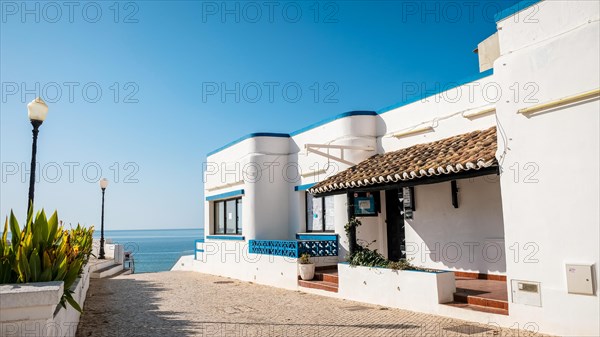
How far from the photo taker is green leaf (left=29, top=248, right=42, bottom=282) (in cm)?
536

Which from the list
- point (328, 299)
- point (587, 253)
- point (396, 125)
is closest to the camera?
point (587, 253)

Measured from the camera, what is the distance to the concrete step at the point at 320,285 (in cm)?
1170

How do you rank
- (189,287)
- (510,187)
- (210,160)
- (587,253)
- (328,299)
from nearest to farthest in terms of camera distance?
(587,253)
(510,187)
(328,299)
(189,287)
(210,160)

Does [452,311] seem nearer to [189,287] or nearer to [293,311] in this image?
[293,311]

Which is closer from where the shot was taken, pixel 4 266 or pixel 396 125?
pixel 4 266

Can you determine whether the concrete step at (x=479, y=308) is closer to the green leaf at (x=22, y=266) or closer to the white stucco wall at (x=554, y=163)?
the white stucco wall at (x=554, y=163)

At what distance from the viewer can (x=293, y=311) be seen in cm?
974

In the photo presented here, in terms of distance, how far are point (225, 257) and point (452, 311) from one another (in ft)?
38.1

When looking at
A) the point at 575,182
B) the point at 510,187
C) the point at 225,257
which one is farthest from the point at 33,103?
Answer: the point at 225,257

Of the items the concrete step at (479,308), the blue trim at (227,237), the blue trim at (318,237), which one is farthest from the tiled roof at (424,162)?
the blue trim at (227,237)

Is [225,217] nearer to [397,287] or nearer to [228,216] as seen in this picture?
[228,216]

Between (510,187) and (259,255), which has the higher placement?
(510,187)

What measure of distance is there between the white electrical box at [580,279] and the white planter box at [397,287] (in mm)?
2515

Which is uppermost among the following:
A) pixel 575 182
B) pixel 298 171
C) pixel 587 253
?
pixel 298 171
